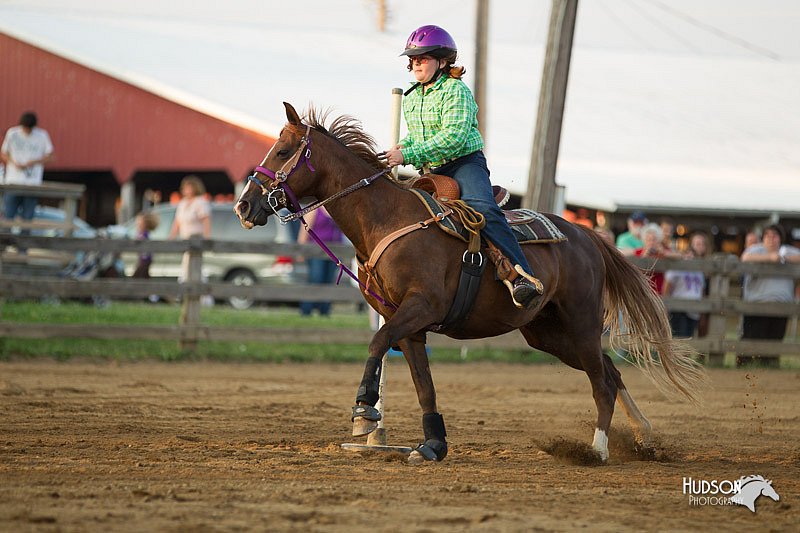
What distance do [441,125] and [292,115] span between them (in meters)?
1.04

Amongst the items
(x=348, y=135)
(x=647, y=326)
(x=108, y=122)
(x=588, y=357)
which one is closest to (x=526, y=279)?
(x=588, y=357)

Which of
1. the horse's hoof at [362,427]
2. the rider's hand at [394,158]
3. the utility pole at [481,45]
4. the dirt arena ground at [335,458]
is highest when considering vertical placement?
the utility pole at [481,45]

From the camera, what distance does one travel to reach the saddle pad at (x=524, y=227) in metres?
7.35

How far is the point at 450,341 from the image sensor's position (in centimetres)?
1495

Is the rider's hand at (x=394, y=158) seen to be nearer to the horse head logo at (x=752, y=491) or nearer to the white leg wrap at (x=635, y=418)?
the white leg wrap at (x=635, y=418)

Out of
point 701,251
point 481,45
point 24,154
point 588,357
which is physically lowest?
point 588,357

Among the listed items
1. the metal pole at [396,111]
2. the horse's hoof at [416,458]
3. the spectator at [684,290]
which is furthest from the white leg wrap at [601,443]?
the spectator at [684,290]

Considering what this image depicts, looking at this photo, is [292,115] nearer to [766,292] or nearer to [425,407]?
[425,407]

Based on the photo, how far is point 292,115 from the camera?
7.27 meters

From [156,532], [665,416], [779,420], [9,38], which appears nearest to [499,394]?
[665,416]

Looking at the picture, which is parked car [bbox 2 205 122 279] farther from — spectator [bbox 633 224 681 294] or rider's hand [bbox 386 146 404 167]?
rider's hand [bbox 386 146 404 167]

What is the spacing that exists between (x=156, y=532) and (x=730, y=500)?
3179 millimetres

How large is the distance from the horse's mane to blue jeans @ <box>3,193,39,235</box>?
9.90 metres
